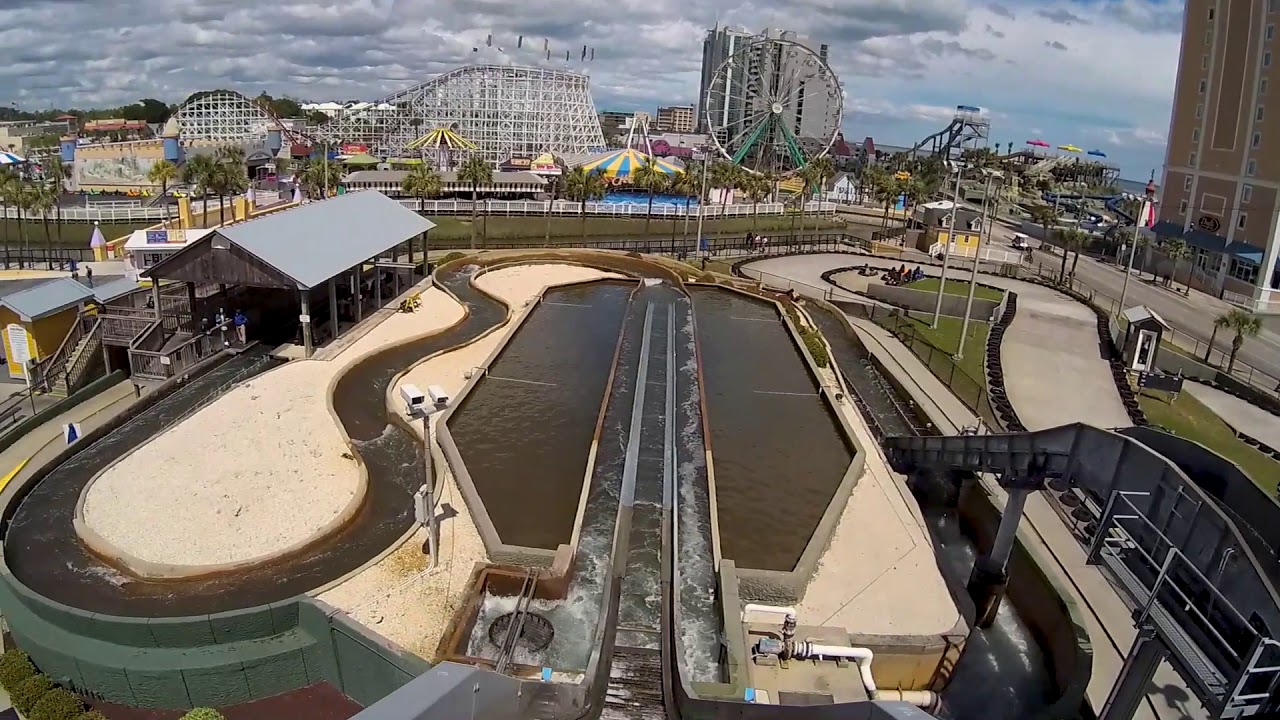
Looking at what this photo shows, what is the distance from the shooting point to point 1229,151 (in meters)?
48.0

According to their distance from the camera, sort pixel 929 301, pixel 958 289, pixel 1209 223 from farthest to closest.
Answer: pixel 1209 223, pixel 958 289, pixel 929 301

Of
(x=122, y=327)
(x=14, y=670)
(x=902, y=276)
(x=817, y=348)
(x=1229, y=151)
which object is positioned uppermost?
(x=1229, y=151)

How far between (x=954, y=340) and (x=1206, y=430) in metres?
10.0

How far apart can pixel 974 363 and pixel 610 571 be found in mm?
20283

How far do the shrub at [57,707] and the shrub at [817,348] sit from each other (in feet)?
74.0

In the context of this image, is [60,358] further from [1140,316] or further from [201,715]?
[1140,316]

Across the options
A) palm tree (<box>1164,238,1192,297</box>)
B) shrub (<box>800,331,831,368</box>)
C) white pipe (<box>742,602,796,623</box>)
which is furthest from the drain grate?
palm tree (<box>1164,238,1192,297</box>)

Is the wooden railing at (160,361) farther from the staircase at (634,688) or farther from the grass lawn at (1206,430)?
the grass lawn at (1206,430)

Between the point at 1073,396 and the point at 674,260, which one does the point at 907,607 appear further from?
the point at 674,260

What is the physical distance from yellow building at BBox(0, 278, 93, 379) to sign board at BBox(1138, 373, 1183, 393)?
113ft

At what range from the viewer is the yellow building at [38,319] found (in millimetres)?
21078

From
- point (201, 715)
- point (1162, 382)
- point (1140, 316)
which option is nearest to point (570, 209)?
point (1140, 316)

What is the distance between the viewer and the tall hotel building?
144 feet

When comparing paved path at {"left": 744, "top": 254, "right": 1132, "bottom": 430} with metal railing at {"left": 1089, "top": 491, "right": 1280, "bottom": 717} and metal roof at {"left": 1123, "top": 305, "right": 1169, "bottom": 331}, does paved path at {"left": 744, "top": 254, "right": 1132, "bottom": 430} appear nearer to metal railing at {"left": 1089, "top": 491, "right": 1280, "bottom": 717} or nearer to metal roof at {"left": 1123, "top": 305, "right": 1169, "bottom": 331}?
metal roof at {"left": 1123, "top": 305, "right": 1169, "bottom": 331}
